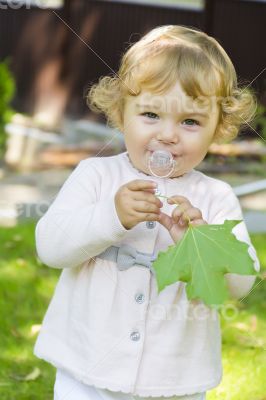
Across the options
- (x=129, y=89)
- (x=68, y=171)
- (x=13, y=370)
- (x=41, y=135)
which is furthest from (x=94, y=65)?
(x=129, y=89)

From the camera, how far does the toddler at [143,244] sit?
2.15m

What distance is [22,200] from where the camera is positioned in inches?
255

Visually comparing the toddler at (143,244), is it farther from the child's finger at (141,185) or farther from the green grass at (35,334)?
the green grass at (35,334)

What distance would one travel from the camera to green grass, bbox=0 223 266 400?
9.86 feet

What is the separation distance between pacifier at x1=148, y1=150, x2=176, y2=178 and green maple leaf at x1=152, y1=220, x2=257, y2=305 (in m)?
0.23

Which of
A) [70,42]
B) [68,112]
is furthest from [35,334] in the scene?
[70,42]

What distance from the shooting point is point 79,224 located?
215 centimetres

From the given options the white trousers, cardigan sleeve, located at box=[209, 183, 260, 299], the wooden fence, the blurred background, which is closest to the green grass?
the blurred background

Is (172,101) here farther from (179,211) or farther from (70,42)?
(70,42)

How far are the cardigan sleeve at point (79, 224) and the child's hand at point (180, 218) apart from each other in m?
0.12

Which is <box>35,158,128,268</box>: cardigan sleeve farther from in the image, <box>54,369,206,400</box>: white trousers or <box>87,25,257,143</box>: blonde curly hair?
<box>54,369,206,400</box>: white trousers

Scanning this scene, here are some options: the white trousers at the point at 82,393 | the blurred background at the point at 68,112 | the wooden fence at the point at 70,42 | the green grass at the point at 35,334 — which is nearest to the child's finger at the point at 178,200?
the white trousers at the point at 82,393

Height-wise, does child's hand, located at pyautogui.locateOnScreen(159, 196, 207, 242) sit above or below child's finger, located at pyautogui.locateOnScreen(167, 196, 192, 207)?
below

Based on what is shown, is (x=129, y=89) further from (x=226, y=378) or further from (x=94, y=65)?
(x=94, y=65)
